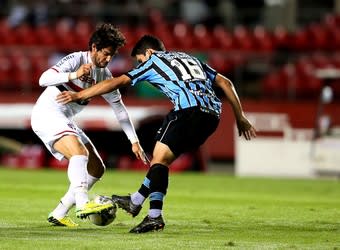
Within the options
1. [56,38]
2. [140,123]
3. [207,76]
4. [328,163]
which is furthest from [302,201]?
[56,38]

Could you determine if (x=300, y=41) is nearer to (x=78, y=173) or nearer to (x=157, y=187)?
(x=78, y=173)

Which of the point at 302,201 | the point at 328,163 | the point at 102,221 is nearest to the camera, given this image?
the point at 102,221

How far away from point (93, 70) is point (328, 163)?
44.2 feet

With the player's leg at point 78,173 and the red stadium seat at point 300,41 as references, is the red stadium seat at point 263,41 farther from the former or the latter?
the player's leg at point 78,173

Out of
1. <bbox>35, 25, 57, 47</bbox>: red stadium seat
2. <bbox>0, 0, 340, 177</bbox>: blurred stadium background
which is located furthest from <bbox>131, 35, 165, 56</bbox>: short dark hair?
<bbox>35, 25, 57, 47</bbox>: red stadium seat

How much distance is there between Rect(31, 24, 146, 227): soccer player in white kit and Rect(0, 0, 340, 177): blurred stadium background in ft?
41.7

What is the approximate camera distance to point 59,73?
10867 mm

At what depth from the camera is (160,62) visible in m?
10.5

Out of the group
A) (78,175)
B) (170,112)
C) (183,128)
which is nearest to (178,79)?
(170,112)

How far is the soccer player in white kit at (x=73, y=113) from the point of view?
34.7 ft

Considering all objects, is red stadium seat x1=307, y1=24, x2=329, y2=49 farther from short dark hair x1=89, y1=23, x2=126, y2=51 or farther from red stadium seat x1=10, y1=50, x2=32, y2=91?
short dark hair x1=89, y1=23, x2=126, y2=51

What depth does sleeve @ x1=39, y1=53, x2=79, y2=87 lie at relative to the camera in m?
10.8

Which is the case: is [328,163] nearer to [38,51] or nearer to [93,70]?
[38,51]

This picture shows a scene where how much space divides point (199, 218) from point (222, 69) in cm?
1344
